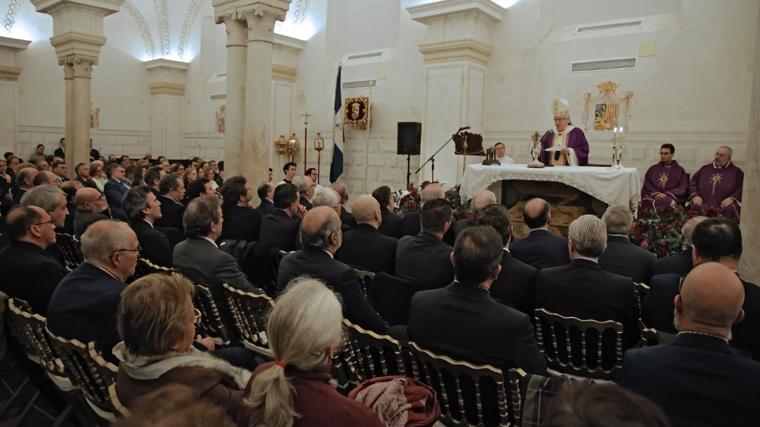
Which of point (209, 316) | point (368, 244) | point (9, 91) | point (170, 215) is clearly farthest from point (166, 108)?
point (209, 316)

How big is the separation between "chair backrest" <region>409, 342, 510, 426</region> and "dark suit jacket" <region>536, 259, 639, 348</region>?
980 mm

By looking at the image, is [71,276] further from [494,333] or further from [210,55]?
[210,55]

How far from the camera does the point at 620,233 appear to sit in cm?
434

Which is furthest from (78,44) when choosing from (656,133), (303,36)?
(656,133)

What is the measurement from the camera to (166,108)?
2055 centimetres

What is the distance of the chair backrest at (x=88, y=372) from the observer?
2.47 m

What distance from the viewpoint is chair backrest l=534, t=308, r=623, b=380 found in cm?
314

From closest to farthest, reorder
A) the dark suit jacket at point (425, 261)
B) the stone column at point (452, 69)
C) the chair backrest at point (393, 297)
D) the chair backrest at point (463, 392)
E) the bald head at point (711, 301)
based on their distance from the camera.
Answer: the bald head at point (711, 301) → the chair backrest at point (463, 392) → the chair backrest at point (393, 297) → the dark suit jacket at point (425, 261) → the stone column at point (452, 69)

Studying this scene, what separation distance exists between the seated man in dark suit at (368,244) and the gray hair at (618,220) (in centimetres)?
156

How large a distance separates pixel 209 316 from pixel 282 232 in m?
1.80

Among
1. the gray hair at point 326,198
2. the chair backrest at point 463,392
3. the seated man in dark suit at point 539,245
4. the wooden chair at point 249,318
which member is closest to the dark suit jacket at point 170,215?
the gray hair at point 326,198

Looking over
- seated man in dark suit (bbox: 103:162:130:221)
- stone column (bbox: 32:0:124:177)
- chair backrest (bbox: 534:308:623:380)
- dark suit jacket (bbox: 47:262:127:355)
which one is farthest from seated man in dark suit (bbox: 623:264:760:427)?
stone column (bbox: 32:0:124:177)

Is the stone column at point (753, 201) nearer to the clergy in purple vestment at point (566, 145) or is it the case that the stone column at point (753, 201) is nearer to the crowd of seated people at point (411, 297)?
the crowd of seated people at point (411, 297)

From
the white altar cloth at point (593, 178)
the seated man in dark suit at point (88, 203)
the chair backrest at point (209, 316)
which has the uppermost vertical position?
the white altar cloth at point (593, 178)
